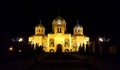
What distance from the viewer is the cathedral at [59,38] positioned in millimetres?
97562

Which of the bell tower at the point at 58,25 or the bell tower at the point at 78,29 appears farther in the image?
the bell tower at the point at 78,29

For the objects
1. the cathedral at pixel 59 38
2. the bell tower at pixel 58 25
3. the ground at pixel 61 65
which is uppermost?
the bell tower at pixel 58 25

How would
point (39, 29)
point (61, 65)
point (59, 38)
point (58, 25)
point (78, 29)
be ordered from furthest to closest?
point (39, 29)
point (78, 29)
point (58, 25)
point (59, 38)
point (61, 65)

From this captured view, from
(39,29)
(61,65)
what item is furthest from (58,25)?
(61,65)

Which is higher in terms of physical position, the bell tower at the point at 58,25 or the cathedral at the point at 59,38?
the bell tower at the point at 58,25

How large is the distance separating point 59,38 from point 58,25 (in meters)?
4.56

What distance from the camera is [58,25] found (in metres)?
98.8

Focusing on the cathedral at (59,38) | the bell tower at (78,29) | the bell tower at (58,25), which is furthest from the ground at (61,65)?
the bell tower at (78,29)

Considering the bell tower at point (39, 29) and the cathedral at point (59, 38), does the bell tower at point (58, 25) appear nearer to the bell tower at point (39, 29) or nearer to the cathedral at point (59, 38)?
the cathedral at point (59, 38)

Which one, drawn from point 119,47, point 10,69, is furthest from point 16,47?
point 10,69

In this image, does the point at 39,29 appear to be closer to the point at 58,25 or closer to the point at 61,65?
the point at 58,25

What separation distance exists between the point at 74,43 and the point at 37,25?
15069 millimetres

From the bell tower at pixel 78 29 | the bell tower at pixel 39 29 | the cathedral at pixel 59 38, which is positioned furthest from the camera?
the bell tower at pixel 39 29

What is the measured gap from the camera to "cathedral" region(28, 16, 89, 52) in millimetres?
97562
